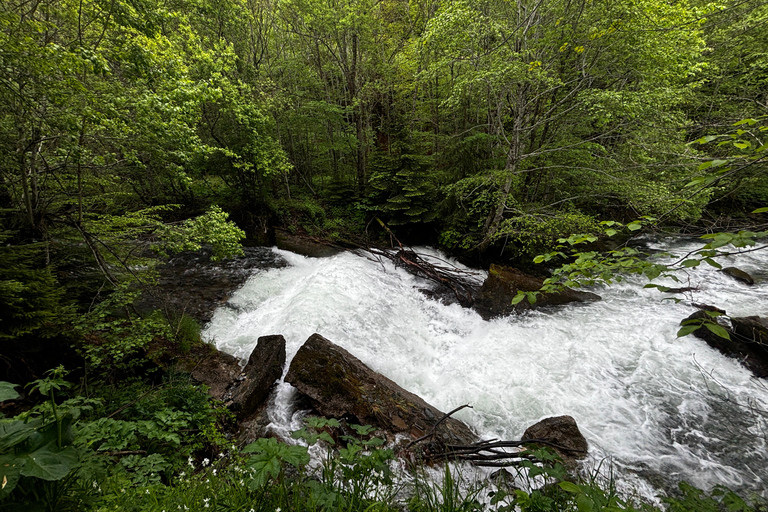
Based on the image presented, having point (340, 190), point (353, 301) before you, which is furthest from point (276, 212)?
point (353, 301)

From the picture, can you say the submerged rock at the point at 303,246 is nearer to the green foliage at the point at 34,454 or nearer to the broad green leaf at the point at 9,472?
the green foliage at the point at 34,454

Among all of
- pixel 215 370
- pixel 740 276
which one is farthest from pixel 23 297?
pixel 740 276

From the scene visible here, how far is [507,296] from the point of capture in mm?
7141

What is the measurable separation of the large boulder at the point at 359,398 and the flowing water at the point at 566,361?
1.49 feet

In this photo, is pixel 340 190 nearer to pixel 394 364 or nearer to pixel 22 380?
pixel 394 364

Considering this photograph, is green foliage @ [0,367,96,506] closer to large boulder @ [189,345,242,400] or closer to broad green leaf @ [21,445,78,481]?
broad green leaf @ [21,445,78,481]

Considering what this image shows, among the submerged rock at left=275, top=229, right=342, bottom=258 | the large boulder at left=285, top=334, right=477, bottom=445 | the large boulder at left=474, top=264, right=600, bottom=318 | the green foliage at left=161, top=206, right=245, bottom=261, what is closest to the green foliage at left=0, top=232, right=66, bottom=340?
the green foliage at left=161, top=206, right=245, bottom=261

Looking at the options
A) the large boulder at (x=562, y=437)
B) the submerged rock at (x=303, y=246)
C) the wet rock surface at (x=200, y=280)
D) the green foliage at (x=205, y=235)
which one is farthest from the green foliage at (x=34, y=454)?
the submerged rock at (x=303, y=246)

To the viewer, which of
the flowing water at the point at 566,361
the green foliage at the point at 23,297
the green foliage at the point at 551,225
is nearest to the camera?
the green foliage at the point at 23,297

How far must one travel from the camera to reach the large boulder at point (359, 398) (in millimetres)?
3783

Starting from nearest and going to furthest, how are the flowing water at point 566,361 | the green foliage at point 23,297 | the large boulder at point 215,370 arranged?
the green foliage at point 23,297 < the flowing water at point 566,361 < the large boulder at point 215,370

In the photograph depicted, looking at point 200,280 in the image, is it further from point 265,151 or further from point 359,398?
point 359,398

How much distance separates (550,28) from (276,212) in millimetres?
10327

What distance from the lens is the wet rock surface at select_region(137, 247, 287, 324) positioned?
21.3 feet
